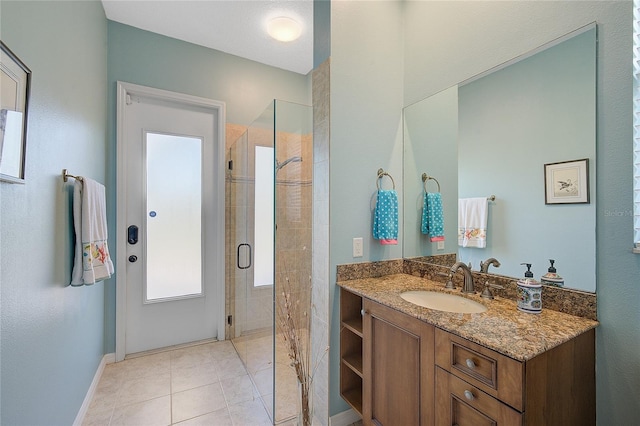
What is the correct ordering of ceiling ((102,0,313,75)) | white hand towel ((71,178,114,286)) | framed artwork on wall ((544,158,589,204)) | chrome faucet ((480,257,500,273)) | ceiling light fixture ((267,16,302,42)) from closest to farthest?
framed artwork on wall ((544,158,589,204)) < chrome faucet ((480,257,500,273)) < white hand towel ((71,178,114,286)) < ceiling ((102,0,313,75)) < ceiling light fixture ((267,16,302,42))

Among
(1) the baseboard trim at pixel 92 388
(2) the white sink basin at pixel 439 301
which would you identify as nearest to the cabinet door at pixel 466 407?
(2) the white sink basin at pixel 439 301

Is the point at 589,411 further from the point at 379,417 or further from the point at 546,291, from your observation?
the point at 379,417

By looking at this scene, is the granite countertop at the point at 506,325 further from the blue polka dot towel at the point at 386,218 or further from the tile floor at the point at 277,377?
the tile floor at the point at 277,377

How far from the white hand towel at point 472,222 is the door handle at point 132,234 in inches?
102

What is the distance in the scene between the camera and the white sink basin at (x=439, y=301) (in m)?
1.41

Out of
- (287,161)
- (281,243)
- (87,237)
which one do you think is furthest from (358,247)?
(87,237)

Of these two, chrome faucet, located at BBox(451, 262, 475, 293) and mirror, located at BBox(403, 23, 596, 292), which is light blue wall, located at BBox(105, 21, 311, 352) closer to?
mirror, located at BBox(403, 23, 596, 292)

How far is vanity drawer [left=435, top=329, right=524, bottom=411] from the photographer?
833 millimetres

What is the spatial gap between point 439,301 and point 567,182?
0.80 meters

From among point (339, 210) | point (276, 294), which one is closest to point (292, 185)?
point (339, 210)

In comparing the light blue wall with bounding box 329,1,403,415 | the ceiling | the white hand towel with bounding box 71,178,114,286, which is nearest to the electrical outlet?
the light blue wall with bounding box 329,1,403,415

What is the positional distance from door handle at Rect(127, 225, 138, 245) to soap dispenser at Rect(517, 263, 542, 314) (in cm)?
281

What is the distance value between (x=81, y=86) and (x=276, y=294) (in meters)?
1.77

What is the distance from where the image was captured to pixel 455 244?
1.62m
